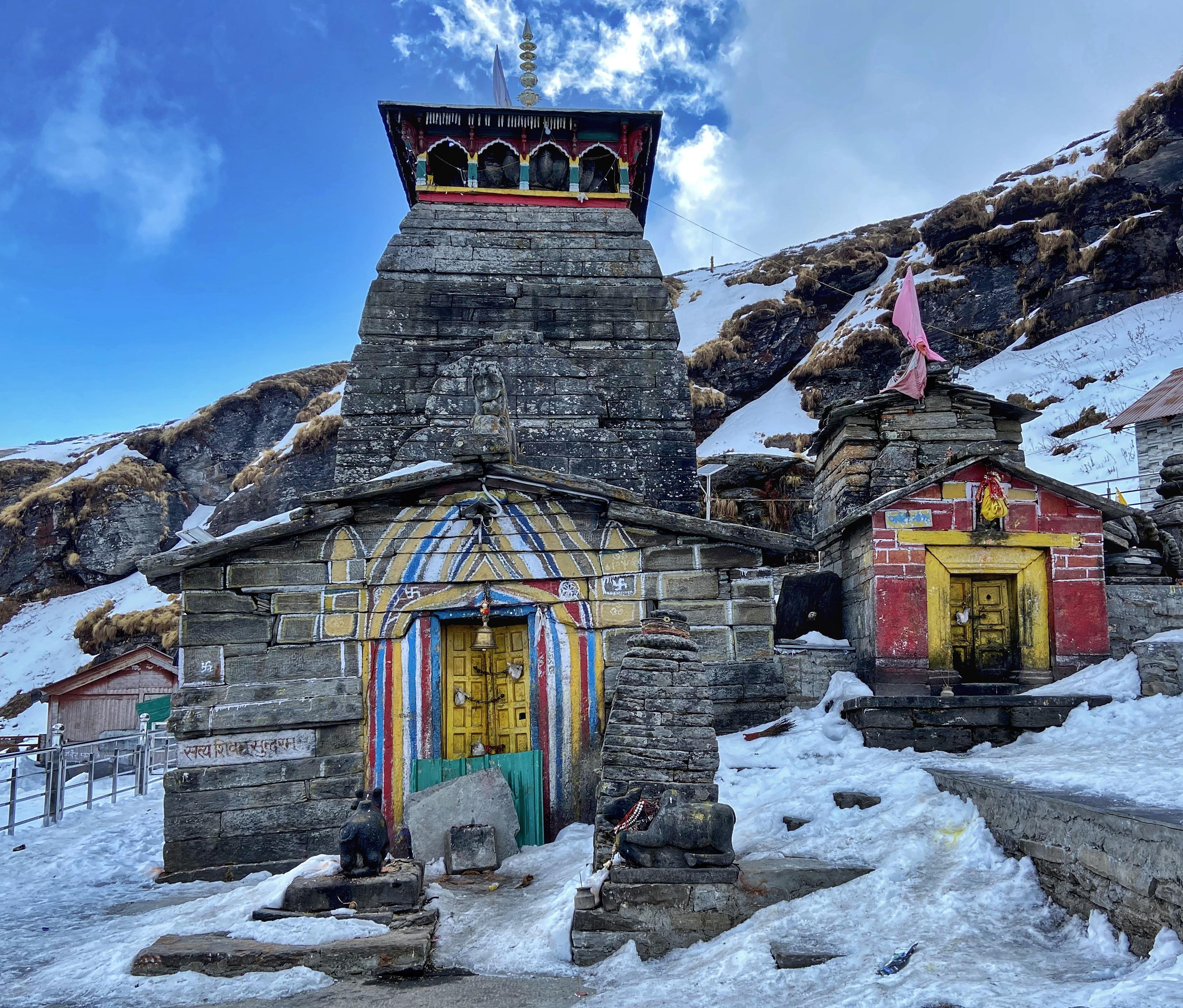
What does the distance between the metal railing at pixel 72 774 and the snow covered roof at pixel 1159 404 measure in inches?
836

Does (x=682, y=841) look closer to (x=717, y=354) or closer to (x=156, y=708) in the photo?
(x=156, y=708)

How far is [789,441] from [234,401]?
2611 cm

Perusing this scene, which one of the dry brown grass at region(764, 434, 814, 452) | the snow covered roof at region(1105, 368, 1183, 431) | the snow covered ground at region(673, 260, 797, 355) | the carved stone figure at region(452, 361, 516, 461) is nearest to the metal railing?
the carved stone figure at region(452, 361, 516, 461)

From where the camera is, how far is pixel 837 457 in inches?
646

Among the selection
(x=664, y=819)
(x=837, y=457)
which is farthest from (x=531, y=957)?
(x=837, y=457)

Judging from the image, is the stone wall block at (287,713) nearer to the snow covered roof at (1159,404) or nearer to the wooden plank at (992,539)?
the wooden plank at (992,539)

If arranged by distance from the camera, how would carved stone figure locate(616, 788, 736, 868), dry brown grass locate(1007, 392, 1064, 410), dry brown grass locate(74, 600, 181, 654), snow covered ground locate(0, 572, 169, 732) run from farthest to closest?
dry brown grass locate(74, 600, 181, 654) → snow covered ground locate(0, 572, 169, 732) → dry brown grass locate(1007, 392, 1064, 410) → carved stone figure locate(616, 788, 736, 868)

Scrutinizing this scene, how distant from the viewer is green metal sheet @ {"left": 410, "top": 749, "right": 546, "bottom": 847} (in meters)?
9.07

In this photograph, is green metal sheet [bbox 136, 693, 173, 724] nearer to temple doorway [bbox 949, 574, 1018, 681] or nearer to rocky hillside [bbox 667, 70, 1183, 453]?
temple doorway [bbox 949, 574, 1018, 681]

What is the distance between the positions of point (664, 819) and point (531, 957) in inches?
52.2

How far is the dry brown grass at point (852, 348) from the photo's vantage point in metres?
35.2

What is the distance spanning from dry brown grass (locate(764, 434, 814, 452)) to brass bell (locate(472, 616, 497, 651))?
2384 centimetres

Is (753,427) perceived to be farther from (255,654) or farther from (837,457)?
(255,654)

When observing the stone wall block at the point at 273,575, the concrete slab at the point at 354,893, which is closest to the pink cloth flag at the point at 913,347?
the stone wall block at the point at 273,575
